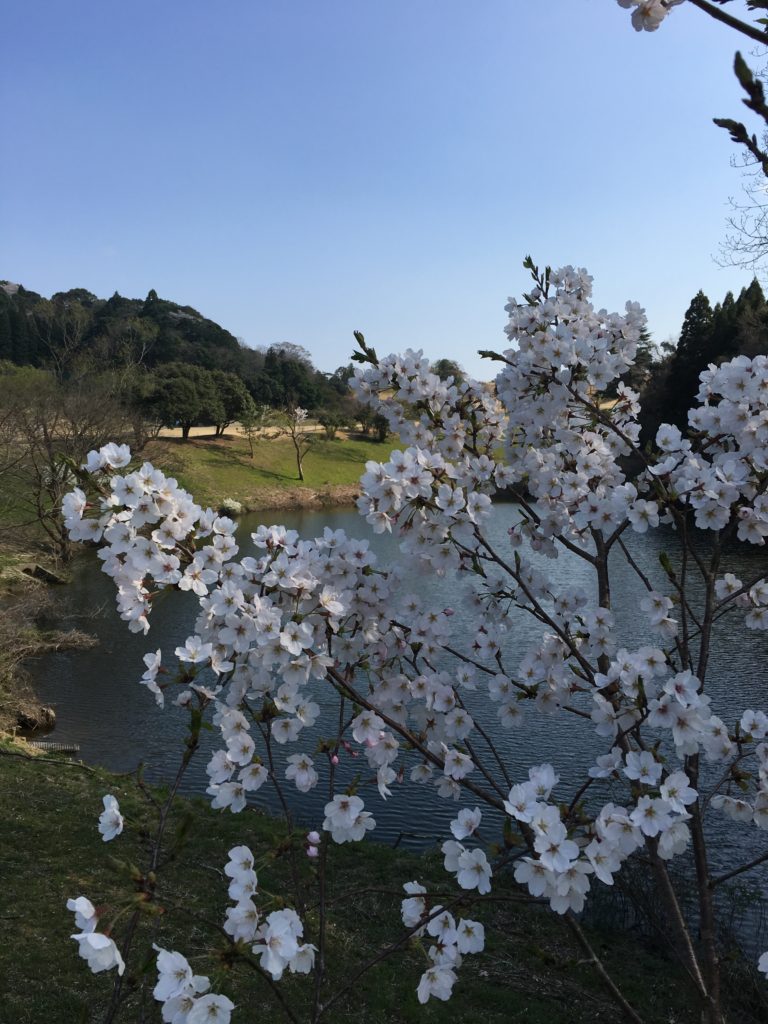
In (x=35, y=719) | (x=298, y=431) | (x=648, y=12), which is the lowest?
(x=35, y=719)

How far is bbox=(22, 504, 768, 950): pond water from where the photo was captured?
9398mm

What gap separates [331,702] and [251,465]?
31.4m

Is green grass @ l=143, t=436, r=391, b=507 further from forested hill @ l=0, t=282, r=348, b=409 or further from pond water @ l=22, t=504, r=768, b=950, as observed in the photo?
pond water @ l=22, t=504, r=768, b=950

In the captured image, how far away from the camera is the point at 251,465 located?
1682 inches

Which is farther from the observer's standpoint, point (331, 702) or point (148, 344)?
point (148, 344)

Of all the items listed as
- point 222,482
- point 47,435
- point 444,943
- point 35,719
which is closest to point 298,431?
point 222,482

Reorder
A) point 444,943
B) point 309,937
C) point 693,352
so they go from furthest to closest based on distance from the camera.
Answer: point 693,352 → point 309,937 → point 444,943

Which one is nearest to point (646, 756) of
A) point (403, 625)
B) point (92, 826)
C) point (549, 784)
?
point (549, 784)

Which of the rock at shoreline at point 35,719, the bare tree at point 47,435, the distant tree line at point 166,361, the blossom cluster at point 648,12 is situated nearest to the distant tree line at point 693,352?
the distant tree line at point 166,361

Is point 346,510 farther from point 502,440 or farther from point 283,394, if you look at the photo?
point 502,440

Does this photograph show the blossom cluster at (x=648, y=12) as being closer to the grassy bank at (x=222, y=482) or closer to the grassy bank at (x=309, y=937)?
the grassy bank at (x=309, y=937)

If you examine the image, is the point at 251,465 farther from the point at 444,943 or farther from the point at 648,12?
the point at 648,12

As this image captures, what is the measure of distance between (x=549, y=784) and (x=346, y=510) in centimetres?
3756

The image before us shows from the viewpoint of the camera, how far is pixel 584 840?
2234 mm
